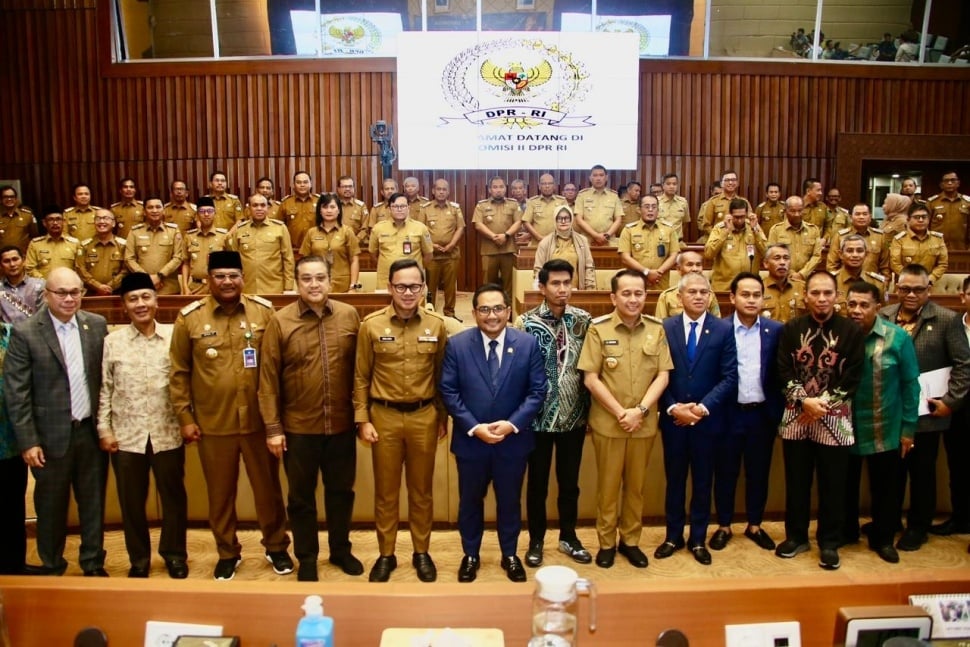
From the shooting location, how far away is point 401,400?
118 inches

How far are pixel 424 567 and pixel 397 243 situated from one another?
363 centimetres

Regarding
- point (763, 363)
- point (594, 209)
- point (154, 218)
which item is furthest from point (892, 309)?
point (154, 218)

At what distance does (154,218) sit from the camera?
247 inches

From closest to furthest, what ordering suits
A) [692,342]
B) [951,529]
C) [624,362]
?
1. [624,362]
2. [692,342]
3. [951,529]

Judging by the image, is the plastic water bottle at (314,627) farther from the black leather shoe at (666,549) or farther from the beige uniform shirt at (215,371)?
the black leather shoe at (666,549)

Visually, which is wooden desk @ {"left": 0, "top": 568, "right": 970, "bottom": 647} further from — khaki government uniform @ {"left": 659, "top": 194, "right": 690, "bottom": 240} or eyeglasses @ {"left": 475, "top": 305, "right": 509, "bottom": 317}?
khaki government uniform @ {"left": 659, "top": 194, "right": 690, "bottom": 240}

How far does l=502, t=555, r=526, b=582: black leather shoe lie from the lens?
310 cm

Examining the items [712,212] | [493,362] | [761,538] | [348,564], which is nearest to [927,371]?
[761,538]

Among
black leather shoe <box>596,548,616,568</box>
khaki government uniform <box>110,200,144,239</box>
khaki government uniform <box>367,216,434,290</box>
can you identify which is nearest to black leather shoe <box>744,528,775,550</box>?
black leather shoe <box>596,548,616,568</box>

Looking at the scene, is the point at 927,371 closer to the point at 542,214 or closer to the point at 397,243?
the point at 397,243

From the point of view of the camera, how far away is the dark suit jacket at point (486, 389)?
2.99 meters

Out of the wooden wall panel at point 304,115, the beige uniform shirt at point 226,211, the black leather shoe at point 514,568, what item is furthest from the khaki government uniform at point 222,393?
the wooden wall panel at point 304,115

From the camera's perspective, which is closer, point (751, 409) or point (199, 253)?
point (751, 409)

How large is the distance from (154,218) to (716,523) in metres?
5.13
